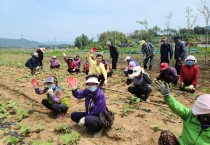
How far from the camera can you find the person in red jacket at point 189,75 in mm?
8195

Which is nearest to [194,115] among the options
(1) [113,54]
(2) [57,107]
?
(2) [57,107]

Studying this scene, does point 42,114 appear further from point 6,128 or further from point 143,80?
point 143,80

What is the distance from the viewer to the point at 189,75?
839cm

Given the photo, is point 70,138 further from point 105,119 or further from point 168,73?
point 168,73

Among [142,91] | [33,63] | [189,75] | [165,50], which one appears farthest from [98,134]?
[33,63]

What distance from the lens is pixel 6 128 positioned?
5754mm

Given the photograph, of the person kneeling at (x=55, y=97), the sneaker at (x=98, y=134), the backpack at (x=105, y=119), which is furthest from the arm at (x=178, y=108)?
the person kneeling at (x=55, y=97)

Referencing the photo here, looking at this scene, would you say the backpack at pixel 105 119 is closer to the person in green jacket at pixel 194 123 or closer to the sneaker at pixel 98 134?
the sneaker at pixel 98 134

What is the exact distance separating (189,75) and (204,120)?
5.37 m

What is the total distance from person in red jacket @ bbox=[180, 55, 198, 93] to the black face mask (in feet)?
16.7

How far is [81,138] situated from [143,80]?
285 centimetres

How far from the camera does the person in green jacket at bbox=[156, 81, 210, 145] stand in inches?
125

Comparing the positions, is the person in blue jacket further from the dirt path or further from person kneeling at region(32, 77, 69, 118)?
person kneeling at region(32, 77, 69, 118)

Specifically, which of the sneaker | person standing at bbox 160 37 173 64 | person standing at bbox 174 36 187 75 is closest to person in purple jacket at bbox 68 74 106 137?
the sneaker
